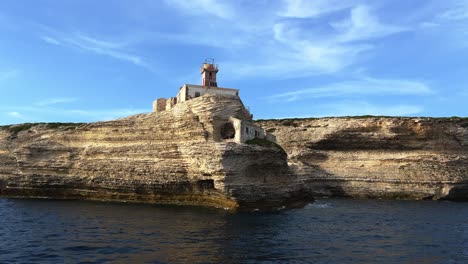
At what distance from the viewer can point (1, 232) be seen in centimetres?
2736

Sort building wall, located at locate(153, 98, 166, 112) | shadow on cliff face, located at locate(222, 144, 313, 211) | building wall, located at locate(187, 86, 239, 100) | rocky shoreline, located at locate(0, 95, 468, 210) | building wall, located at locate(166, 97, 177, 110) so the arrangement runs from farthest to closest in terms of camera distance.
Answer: building wall, located at locate(153, 98, 166, 112) < building wall, located at locate(166, 97, 177, 110) < building wall, located at locate(187, 86, 239, 100) < rocky shoreline, located at locate(0, 95, 468, 210) < shadow on cliff face, located at locate(222, 144, 313, 211)

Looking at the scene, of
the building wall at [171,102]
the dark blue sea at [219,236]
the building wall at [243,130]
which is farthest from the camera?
the building wall at [171,102]

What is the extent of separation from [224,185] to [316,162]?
35.3 meters

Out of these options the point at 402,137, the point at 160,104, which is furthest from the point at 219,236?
the point at 402,137

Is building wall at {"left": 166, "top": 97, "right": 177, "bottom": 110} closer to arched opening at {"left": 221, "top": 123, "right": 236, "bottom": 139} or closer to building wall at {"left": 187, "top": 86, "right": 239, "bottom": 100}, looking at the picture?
building wall at {"left": 187, "top": 86, "right": 239, "bottom": 100}

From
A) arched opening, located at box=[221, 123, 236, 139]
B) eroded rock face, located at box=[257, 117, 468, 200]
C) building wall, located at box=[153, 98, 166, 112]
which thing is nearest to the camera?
arched opening, located at box=[221, 123, 236, 139]

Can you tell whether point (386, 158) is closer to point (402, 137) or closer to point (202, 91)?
point (402, 137)

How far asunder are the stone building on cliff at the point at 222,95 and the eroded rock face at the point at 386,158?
16.6 m

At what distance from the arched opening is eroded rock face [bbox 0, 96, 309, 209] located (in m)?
0.78

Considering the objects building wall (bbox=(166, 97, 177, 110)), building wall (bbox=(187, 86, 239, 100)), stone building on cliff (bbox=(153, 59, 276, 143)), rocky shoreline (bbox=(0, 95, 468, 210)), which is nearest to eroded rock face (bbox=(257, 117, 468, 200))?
rocky shoreline (bbox=(0, 95, 468, 210))

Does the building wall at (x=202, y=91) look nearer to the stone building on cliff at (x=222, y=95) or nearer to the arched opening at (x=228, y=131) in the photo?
the stone building on cliff at (x=222, y=95)

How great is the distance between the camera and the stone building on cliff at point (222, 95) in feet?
142

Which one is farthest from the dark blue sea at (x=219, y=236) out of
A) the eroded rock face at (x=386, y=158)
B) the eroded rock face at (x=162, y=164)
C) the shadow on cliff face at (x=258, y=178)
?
the eroded rock face at (x=386, y=158)

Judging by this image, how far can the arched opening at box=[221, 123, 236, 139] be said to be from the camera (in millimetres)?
45566
